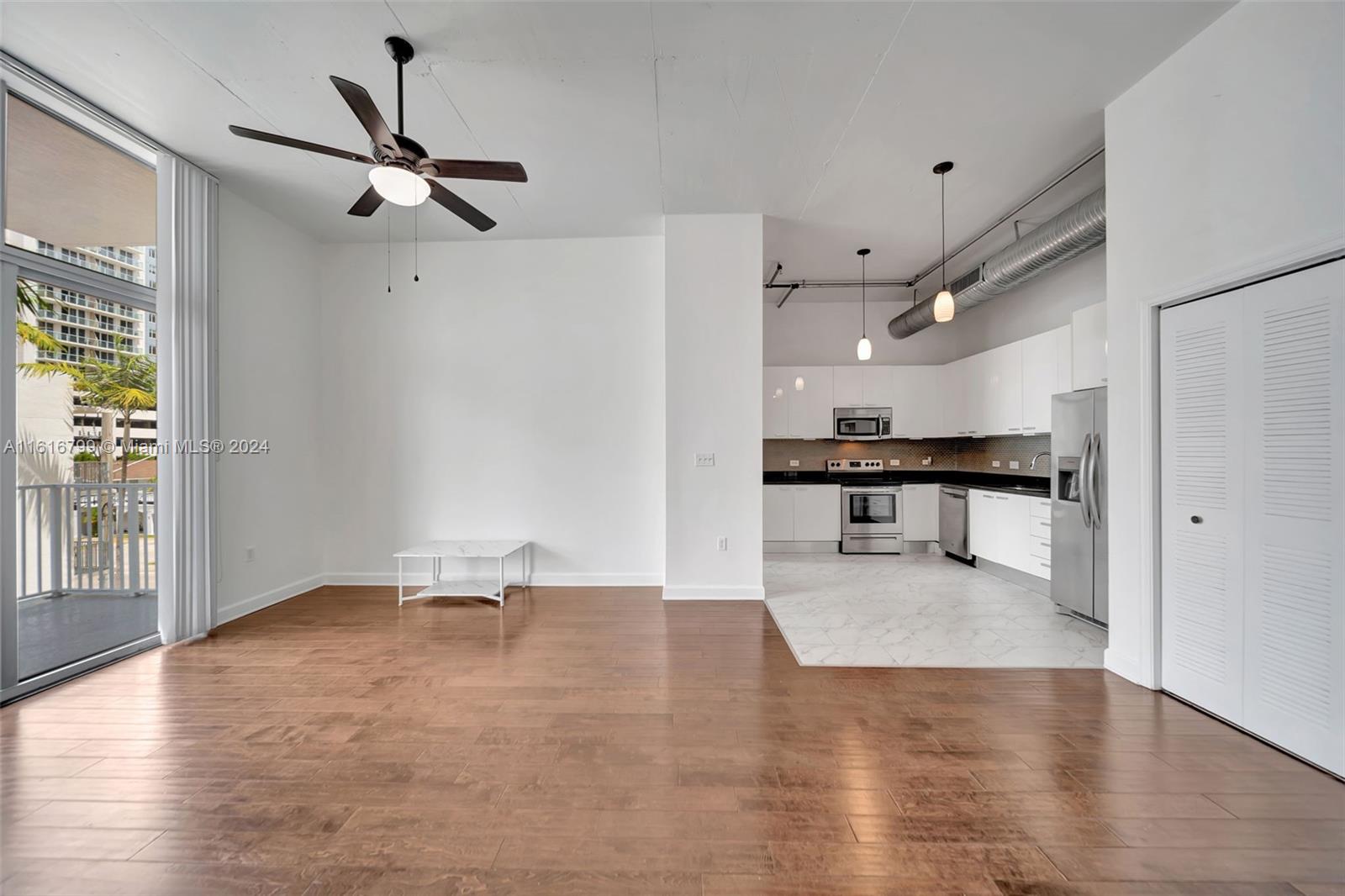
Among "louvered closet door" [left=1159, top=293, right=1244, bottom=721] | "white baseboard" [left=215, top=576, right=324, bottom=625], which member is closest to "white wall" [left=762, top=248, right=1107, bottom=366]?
"louvered closet door" [left=1159, top=293, right=1244, bottom=721]

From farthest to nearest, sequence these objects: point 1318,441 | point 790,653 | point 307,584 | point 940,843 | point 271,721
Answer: point 307,584 → point 790,653 → point 271,721 → point 1318,441 → point 940,843

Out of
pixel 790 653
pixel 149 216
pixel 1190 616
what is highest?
pixel 149 216

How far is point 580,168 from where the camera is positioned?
12.7ft

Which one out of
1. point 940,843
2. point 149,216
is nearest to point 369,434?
point 149,216

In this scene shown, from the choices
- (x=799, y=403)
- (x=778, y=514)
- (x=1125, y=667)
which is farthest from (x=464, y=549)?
(x=1125, y=667)

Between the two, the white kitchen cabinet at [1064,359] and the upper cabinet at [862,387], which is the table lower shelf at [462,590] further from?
the white kitchen cabinet at [1064,359]

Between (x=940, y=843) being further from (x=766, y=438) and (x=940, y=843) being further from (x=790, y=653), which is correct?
(x=766, y=438)

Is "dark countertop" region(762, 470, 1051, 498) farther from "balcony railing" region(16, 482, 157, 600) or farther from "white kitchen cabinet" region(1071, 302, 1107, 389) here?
"balcony railing" region(16, 482, 157, 600)

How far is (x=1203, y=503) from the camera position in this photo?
2631 millimetres

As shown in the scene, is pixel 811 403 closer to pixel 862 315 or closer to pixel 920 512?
pixel 862 315

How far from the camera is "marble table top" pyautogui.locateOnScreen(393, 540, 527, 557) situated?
463 cm

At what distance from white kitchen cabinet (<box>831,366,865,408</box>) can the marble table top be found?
4224mm

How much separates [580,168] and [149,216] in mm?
2901

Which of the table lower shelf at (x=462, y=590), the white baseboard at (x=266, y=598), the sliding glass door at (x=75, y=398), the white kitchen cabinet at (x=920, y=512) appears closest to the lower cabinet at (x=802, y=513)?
the white kitchen cabinet at (x=920, y=512)
